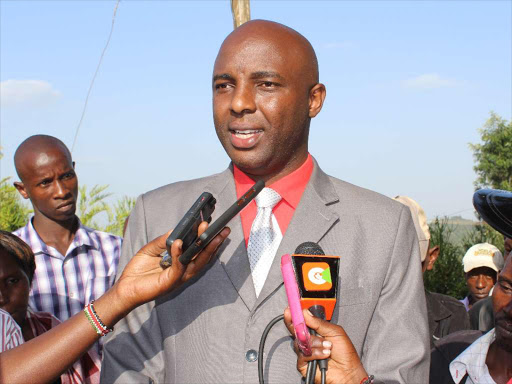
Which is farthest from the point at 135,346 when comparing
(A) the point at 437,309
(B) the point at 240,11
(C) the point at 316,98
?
(B) the point at 240,11

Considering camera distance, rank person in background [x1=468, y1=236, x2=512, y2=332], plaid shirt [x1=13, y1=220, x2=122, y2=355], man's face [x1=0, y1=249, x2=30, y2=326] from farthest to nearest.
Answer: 1. person in background [x1=468, y1=236, x2=512, y2=332]
2. plaid shirt [x1=13, y1=220, x2=122, y2=355]
3. man's face [x1=0, y1=249, x2=30, y2=326]

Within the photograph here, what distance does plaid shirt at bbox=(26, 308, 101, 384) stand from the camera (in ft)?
12.3

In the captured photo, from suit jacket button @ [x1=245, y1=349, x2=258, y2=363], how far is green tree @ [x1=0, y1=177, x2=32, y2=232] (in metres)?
8.05

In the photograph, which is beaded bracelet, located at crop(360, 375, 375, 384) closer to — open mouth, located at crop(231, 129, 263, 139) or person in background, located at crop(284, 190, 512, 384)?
open mouth, located at crop(231, 129, 263, 139)

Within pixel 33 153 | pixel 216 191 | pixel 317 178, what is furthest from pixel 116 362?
pixel 33 153

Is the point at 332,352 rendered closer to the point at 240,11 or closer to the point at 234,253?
the point at 234,253

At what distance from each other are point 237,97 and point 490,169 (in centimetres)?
4372

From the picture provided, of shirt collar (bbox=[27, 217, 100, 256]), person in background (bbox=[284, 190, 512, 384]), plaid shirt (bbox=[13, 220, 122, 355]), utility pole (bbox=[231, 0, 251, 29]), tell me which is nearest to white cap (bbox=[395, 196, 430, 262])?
person in background (bbox=[284, 190, 512, 384])

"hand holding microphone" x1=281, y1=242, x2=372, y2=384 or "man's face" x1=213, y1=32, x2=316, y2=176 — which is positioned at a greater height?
"man's face" x1=213, y1=32, x2=316, y2=176

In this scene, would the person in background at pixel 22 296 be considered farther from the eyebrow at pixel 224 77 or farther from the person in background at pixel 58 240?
the eyebrow at pixel 224 77

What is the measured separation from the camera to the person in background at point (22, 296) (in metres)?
3.65

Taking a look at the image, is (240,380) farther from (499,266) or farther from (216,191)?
(499,266)

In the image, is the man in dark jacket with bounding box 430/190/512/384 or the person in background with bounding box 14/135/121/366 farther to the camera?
the person in background with bounding box 14/135/121/366

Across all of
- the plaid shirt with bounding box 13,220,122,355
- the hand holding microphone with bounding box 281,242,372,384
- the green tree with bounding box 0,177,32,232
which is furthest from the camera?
the green tree with bounding box 0,177,32,232
